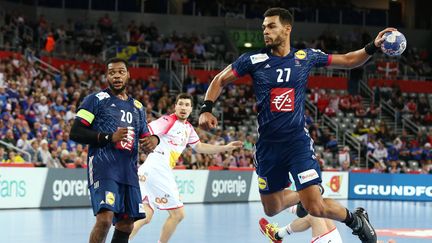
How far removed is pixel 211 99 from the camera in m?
9.34

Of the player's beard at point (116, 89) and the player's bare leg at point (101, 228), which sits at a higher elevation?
the player's beard at point (116, 89)

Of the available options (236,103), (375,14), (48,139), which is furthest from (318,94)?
(48,139)

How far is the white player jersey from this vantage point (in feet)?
41.8

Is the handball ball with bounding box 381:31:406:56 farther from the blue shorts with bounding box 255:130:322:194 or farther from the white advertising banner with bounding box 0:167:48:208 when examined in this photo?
the white advertising banner with bounding box 0:167:48:208

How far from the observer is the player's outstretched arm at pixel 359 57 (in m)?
9.66

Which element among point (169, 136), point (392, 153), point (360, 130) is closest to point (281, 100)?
point (169, 136)

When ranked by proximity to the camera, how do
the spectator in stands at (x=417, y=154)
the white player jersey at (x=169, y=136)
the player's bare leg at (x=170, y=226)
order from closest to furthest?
the player's bare leg at (x=170, y=226) → the white player jersey at (x=169, y=136) → the spectator in stands at (x=417, y=154)

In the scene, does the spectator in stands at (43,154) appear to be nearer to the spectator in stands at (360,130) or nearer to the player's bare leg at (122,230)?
the player's bare leg at (122,230)

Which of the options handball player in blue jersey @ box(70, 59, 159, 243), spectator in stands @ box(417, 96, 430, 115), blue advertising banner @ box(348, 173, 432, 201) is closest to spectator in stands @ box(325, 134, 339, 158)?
blue advertising banner @ box(348, 173, 432, 201)

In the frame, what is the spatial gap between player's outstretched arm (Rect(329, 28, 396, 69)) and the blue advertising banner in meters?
21.3

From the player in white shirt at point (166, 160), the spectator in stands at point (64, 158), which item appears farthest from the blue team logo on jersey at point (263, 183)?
the spectator in stands at point (64, 158)

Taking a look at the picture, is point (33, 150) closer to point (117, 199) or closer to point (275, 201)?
point (275, 201)

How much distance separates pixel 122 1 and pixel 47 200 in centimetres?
1933

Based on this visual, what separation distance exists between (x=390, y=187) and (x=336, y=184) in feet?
7.11
